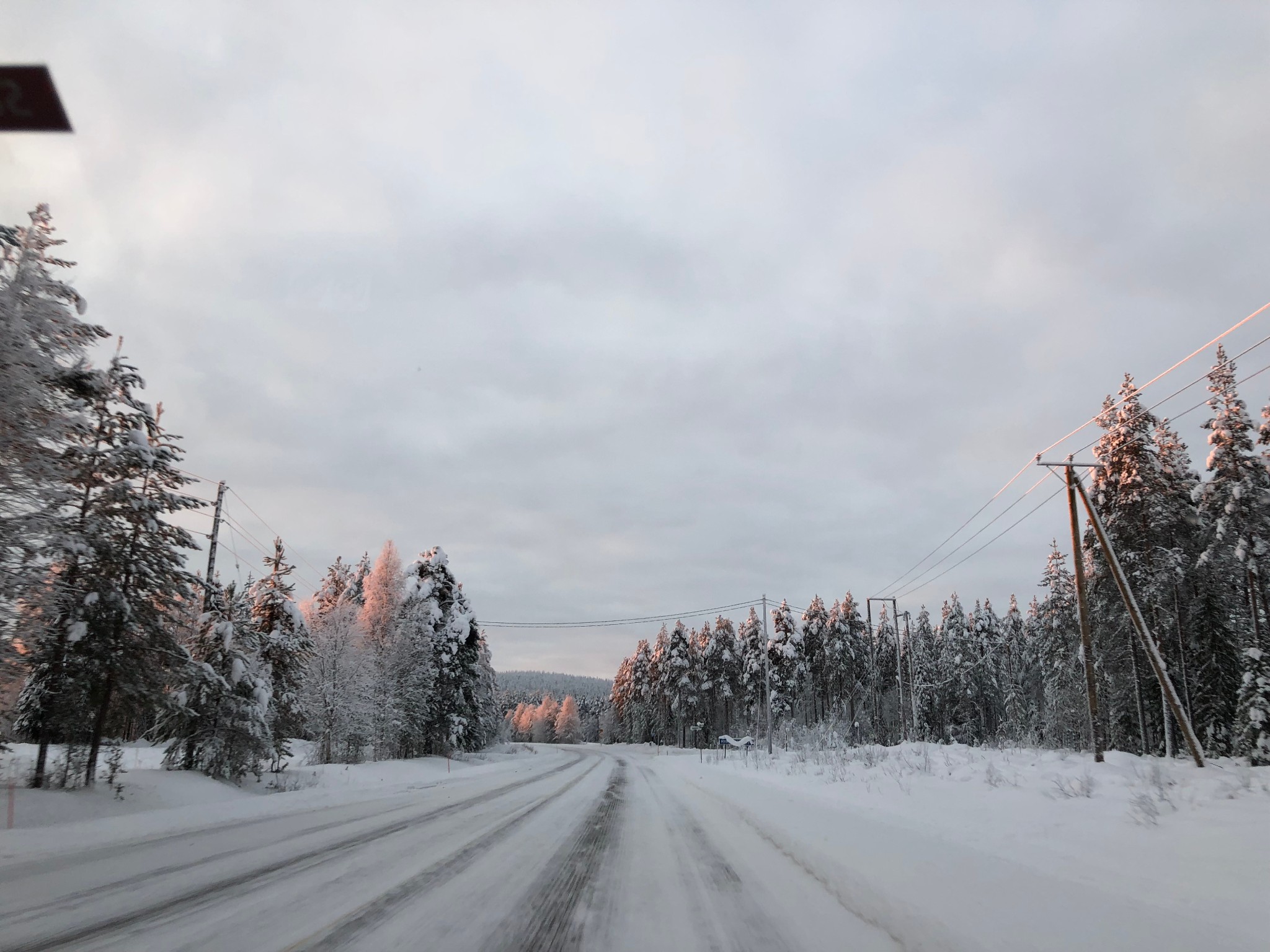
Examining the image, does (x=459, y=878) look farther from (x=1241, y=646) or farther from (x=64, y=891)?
(x=1241, y=646)

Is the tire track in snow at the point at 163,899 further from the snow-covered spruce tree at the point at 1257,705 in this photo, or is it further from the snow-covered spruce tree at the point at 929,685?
the snow-covered spruce tree at the point at 929,685

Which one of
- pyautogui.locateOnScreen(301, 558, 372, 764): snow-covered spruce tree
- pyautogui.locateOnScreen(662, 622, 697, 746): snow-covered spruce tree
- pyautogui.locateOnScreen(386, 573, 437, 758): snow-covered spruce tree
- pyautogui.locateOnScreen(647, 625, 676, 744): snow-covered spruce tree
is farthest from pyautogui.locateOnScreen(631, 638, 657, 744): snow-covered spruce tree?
pyautogui.locateOnScreen(301, 558, 372, 764): snow-covered spruce tree

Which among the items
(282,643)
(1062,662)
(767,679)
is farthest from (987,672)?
(282,643)

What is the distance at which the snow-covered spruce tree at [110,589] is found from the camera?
1434cm

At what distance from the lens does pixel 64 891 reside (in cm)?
602

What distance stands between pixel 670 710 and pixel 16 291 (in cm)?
8183

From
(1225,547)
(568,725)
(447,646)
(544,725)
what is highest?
(1225,547)

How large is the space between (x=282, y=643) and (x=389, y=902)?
23.5 m

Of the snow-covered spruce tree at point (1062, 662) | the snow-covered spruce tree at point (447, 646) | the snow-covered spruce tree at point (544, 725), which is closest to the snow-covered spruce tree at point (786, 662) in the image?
the snow-covered spruce tree at point (1062, 662)

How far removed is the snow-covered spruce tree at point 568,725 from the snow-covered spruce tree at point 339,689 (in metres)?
85.1

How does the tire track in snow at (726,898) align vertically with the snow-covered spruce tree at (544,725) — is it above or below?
above

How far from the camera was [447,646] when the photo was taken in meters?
41.7

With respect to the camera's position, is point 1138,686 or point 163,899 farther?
point 1138,686

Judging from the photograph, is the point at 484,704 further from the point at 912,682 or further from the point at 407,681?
the point at 912,682
